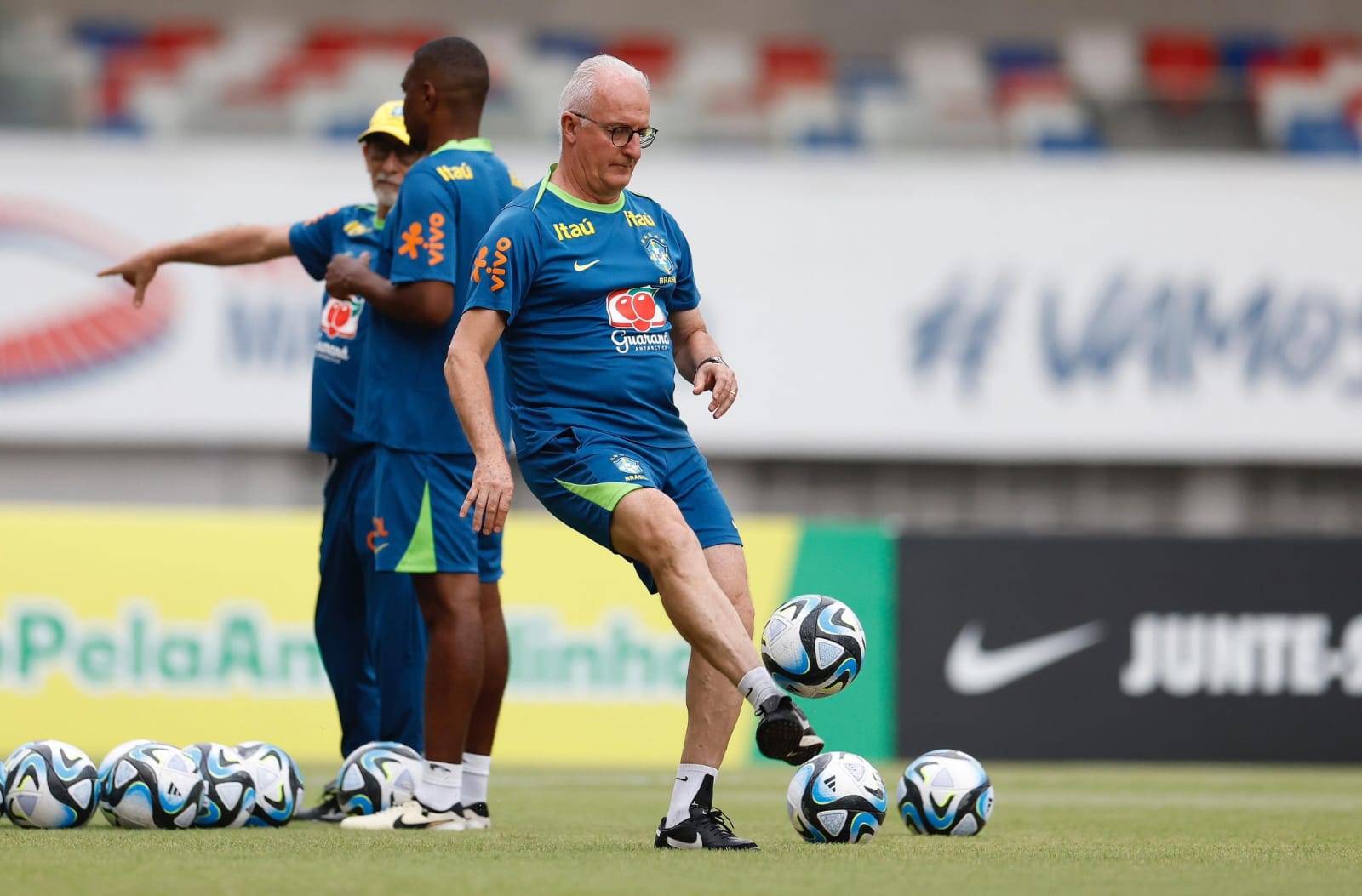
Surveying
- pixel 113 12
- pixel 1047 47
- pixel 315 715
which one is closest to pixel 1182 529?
pixel 1047 47

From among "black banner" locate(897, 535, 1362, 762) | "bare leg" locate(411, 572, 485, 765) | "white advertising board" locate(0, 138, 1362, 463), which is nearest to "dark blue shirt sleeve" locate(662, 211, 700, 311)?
"bare leg" locate(411, 572, 485, 765)

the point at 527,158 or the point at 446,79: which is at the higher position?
the point at 527,158

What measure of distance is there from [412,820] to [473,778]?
1.08 feet

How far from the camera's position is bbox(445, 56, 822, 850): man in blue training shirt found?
217 inches

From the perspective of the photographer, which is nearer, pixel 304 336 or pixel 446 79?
pixel 446 79

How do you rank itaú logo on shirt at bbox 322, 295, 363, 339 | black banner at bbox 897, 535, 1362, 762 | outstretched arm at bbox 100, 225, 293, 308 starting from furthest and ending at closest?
black banner at bbox 897, 535, 1362, 762, outstretched arm at bbox 100, 225, 293, 308, itaú logo on shirt at bbox 322, 295, 363, 339

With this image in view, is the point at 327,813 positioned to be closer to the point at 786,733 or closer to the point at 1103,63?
the point at 786,733

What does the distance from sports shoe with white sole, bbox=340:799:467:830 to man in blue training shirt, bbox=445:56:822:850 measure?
945mm

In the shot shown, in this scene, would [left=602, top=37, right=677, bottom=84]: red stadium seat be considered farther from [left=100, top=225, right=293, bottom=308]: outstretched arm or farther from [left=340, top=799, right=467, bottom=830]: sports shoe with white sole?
[left=340, top=799, right=467, bottom=830]: sports shoe with white sole

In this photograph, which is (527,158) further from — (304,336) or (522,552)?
(522,552)

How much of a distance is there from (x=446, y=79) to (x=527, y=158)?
9.94 m

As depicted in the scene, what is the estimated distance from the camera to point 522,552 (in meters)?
11.8

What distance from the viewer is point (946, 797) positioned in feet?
20.9

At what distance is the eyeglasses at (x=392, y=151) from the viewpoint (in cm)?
709
